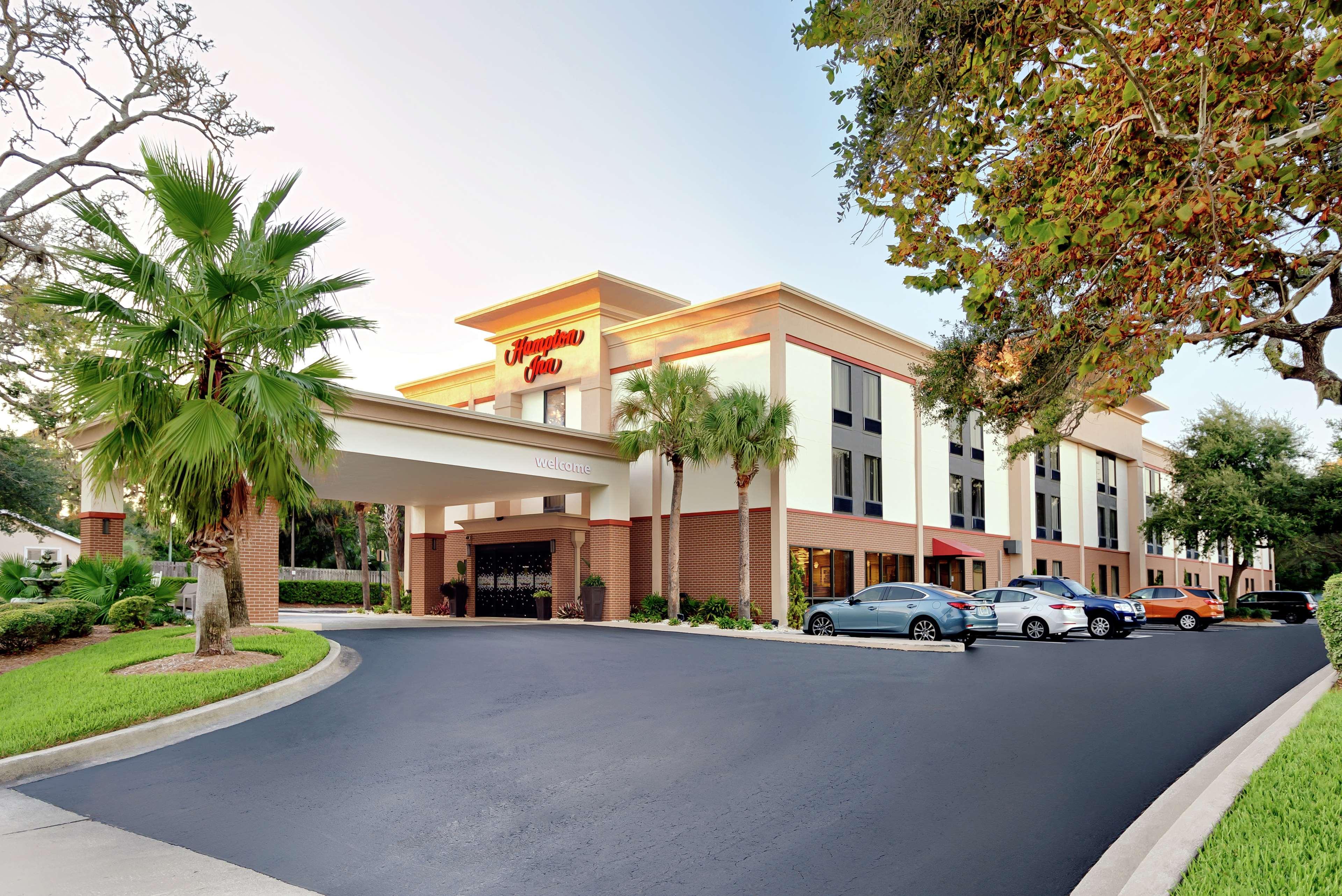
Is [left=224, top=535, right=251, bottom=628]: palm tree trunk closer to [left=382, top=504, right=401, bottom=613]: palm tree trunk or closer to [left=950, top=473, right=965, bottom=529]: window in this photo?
[left=382, top=504, right=401, bottom=613]: palm tree trunk

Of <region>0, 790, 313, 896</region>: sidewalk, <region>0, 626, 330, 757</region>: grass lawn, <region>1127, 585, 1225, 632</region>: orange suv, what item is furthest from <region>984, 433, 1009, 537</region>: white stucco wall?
<region>0, 790, 313, 896</region>: sidewalk

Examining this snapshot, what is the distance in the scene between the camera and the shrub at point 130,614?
60.3 ft

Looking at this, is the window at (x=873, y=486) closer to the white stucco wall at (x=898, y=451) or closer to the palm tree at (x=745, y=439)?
the white stucco wall at (x=898, y=451)

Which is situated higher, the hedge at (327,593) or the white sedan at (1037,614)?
the white sedan at (1037,614)

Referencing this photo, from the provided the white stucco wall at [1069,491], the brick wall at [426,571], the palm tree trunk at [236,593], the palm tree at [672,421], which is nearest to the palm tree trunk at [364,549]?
the brick wall at [426,571]

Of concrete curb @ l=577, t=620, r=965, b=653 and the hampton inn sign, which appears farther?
the hampton inn sign

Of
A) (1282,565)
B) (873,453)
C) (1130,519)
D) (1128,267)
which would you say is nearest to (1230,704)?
(1128,267)

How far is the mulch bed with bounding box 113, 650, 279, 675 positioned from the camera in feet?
43.9

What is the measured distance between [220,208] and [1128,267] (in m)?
11.9

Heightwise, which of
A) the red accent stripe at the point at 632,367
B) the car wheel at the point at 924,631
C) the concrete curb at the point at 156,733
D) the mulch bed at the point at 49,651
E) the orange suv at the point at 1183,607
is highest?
the red accent stripe at the point at 632,367

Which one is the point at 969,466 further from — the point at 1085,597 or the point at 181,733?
the point at 181,733

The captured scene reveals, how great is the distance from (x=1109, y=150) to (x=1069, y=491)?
149 ft

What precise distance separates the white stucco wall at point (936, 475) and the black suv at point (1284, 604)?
18130 mm

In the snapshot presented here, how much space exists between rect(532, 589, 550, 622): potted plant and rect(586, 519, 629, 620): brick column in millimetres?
2324
